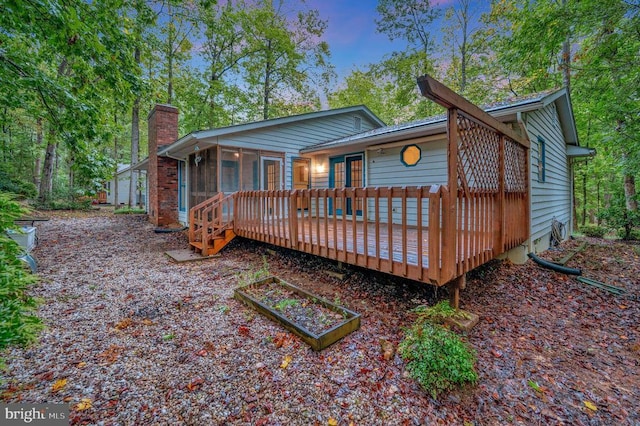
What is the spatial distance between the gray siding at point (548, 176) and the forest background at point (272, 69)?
113 cm

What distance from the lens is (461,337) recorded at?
288 centimetres

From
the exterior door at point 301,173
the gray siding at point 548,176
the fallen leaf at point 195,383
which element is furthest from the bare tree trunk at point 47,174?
the gray siding at point 548,176

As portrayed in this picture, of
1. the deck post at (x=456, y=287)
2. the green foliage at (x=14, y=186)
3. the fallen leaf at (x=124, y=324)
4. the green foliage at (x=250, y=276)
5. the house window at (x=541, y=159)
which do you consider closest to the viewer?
the fallen leaf at (x=124, y=324)

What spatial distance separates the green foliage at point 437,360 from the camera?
2256 millimetres

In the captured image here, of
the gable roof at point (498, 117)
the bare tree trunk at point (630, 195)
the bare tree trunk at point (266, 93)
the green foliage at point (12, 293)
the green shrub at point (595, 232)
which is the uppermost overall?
the bare tree trunk at point (266, 93)

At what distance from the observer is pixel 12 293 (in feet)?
4.91

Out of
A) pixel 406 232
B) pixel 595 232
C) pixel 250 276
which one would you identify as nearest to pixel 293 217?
pixel 250 276

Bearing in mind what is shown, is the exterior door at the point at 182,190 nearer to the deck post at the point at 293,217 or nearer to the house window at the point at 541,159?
the deck post at the point at 293,217

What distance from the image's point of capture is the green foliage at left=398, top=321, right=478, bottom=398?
226 centimetres

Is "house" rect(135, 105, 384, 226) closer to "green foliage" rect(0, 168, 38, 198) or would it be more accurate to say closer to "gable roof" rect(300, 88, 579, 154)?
"gable roof" rect(300, 88, 579, 154)

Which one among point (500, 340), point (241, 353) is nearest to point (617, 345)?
point (500, 340)

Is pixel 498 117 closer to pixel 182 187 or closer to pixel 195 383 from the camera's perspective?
pixel 195 383

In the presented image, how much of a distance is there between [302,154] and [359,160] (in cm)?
208

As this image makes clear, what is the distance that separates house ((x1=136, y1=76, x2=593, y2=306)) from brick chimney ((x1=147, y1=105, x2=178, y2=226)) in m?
0.04
